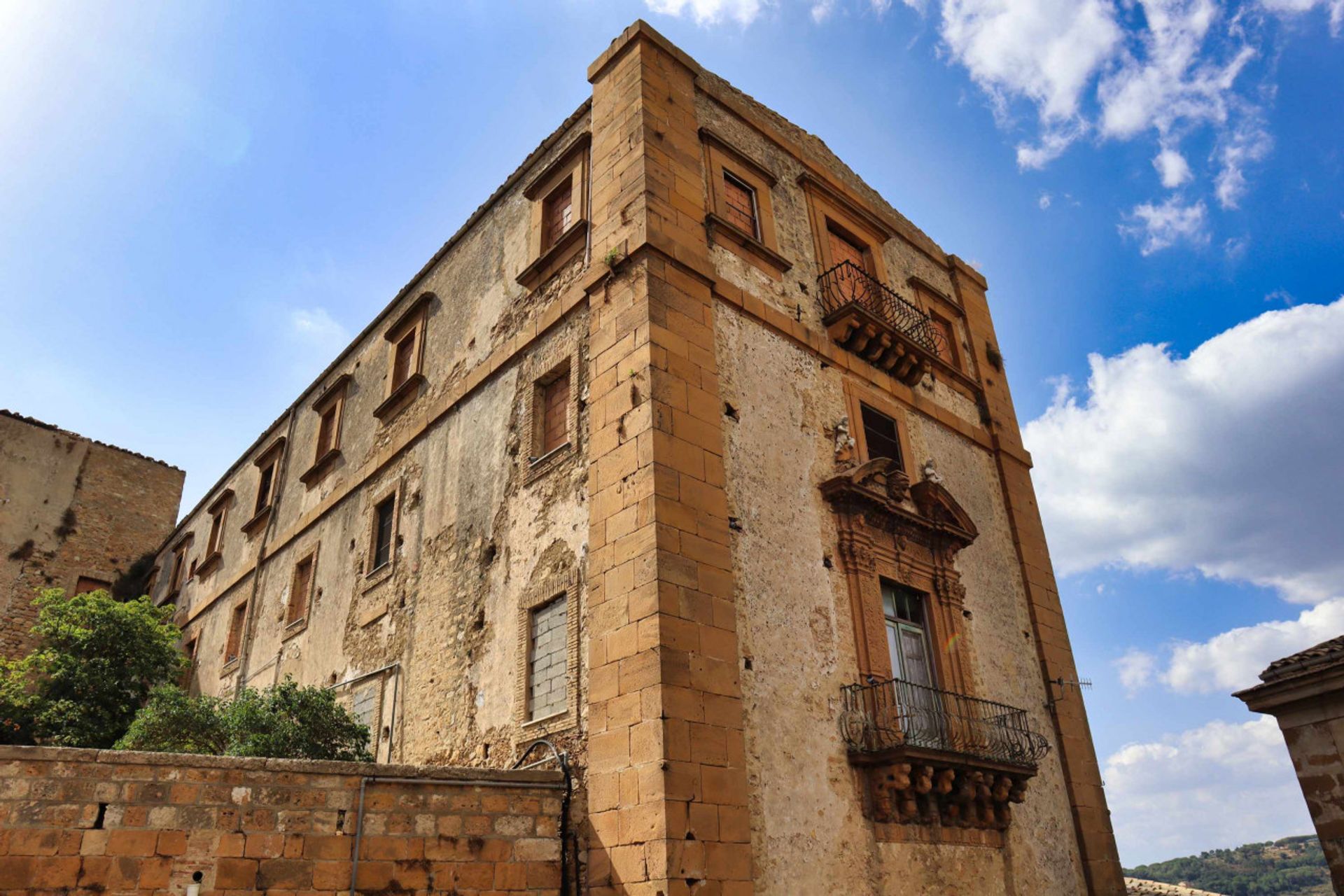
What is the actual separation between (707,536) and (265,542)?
11612 millimetres

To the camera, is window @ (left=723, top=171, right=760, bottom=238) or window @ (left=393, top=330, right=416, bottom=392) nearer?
window @ (left=723, top=171, right=760, bottom=238)

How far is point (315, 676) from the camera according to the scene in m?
14.1

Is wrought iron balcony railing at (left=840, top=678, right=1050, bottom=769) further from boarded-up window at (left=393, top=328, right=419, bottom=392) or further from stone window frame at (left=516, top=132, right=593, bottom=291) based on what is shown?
boarded-up window at (left=393, top=328, right=419, bottom=392)

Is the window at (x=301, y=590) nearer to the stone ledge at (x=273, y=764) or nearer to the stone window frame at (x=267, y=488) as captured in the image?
the stone window frame at (x=267, y=488)

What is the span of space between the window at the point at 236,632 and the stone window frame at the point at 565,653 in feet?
31.5

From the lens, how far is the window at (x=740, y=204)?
12.1 meters

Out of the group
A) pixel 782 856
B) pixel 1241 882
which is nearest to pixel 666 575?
pixel 782 856

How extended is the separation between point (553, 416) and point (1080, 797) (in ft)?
26.1

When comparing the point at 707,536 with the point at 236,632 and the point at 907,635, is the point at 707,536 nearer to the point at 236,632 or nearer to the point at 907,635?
the point at 907,635

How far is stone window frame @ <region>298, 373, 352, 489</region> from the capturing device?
635 inches

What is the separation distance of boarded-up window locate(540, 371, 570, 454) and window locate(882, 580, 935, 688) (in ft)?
13.3

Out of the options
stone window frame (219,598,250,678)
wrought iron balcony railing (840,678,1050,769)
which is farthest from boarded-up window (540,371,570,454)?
stone window frame (219,598,250,678)

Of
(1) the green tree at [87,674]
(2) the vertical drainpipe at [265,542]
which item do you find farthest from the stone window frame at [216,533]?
(1) the green tree at [87,674]

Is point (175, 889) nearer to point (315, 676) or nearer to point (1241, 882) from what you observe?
point (315, 676)
